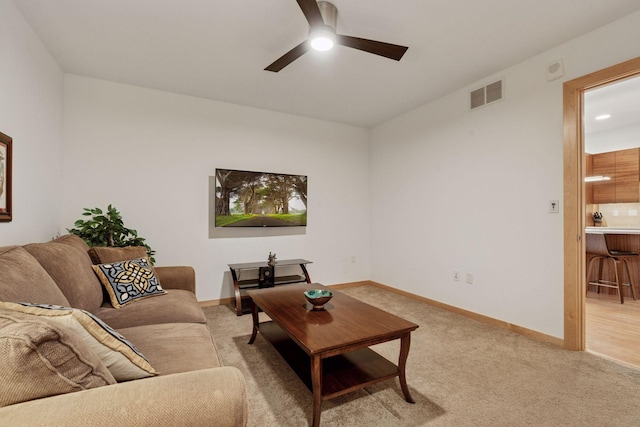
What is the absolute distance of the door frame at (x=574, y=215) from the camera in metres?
2.49

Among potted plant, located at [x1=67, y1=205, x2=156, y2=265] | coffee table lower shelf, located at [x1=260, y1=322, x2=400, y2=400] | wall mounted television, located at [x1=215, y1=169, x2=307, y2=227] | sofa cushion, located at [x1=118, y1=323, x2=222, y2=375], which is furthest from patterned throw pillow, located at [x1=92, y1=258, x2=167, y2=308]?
wall mounted television, located at [x1=215, y1=169, x2=307, y2=227]

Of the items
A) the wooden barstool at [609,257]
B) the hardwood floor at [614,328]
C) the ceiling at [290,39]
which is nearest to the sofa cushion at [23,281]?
the ceiling at [290,39]

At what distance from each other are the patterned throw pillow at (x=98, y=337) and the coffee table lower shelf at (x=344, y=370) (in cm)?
97

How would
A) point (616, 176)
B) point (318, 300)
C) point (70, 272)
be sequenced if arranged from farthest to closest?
point (616, 176) < point (318, 300) < point (70, 272)

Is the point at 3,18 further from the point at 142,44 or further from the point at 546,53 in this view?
the point at 546,53

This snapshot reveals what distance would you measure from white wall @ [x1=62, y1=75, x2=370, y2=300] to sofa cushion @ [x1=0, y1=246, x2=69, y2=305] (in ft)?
6.68

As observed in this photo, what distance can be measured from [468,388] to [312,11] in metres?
2.60

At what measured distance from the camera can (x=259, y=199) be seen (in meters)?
4.01

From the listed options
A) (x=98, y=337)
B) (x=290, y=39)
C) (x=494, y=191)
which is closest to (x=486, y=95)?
(x=494, y=191)

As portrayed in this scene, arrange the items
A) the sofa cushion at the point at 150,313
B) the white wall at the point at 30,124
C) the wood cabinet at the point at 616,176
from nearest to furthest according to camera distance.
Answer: the sofa cushion at the point at 150,313 < the white wall at the point at 30,124 < the wood cabinet at the point at 616,176

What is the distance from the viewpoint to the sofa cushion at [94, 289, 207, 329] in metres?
1.89

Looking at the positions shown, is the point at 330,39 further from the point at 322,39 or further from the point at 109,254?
the point at 109,254

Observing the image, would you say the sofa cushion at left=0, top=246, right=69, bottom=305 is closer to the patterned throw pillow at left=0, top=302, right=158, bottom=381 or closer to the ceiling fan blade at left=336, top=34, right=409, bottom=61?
the patterned throw pillow at left=0, top=302, right=158, bottom=381

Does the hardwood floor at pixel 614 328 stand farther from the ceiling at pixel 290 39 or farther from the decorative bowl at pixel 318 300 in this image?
the ceiling at pixel 290 39
